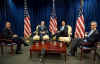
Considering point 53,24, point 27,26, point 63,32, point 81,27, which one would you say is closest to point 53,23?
point 53,24

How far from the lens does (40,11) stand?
702 cm

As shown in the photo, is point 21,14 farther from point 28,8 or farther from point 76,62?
A: point 76,62

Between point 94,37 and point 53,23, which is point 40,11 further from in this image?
point 94,37

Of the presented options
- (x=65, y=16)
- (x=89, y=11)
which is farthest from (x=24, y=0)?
(x=89, y=11)

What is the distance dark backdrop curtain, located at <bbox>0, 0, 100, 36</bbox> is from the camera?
6248 millimetres

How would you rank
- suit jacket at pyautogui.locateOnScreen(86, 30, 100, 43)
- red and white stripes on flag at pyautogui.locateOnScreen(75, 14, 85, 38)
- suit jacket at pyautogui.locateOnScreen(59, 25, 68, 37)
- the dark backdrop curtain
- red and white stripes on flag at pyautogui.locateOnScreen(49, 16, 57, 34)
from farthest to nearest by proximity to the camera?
red and white stripes on flag at pyautogui.locateOnScreen(49, 16, 57, 34) → the dark backdrop curtain → red and white stripes on flag at pyautogui.locateOnScreen(75, 14, 85, 38) → suit jacket at pyautogui.locateOnScreen(59, 25, 68, 37) → suit jacket at pyautogui.locateOnScreen(86, 30, 100, 43)

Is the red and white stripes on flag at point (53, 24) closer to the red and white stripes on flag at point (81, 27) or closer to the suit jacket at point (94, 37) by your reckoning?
the red and white stripes on flag at point (81, 27)

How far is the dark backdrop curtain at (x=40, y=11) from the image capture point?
6248mm

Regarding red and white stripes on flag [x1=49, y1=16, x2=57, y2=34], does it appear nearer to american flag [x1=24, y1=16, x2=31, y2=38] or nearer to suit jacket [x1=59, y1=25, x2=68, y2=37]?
american flag [x1=24, y1=16, x2=31, y2=38]

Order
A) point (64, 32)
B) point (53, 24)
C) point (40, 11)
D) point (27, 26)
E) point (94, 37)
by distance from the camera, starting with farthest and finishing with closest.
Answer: point (40, 11) < point (53, 24) < point (27, 26) < point (64, 32) < point (94, 37)

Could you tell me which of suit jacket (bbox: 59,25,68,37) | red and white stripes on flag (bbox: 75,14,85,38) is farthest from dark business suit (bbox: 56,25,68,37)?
red and white stripes on flag (bbox: 75,14,85,38)

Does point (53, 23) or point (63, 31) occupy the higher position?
point (53, 23)

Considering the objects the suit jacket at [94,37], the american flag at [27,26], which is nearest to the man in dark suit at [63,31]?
the suit jacket at [94,37]

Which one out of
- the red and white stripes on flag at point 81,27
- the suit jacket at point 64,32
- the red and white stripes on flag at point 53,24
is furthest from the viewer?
the red and white stripes on flag at point 53,24
